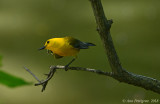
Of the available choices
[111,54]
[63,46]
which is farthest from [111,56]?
[63,46]

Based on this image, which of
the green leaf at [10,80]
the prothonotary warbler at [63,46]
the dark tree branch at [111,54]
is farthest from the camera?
the prothonotary warbler at [63,46]

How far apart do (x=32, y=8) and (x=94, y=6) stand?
1.71m

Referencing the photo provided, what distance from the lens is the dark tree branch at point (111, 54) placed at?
22.0 inches

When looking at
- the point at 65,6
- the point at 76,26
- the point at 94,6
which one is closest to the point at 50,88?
the point at 76,26

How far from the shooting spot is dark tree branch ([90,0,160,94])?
559 mm

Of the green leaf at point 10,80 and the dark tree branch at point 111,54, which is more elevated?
the green leaf at point 10,80

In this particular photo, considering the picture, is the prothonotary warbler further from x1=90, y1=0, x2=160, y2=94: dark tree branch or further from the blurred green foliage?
the blurred green foliage

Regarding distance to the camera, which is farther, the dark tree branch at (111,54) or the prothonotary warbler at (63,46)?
the prothonotary warbler at (63,46)

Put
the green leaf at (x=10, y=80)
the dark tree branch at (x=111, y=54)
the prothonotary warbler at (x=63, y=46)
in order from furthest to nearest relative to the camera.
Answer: the prothonotary warbler at (x=63, y=46) < the dark tree branch at (x=111, y=54) < the green leaf at (x=10, y=80)

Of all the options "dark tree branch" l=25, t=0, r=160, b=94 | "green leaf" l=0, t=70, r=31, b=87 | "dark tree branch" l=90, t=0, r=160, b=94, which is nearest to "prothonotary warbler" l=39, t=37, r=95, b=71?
"dark tree branch" l=25, t=0, r=160, b=94

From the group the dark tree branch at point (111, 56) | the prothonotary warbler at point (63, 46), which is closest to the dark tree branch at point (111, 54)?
the dark tree branch at point (111, 56)

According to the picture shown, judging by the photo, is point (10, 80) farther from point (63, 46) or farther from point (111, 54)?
point (63, 46)

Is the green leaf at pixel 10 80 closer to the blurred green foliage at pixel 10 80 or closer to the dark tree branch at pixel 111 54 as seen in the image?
the blurred green foliage at pixel 10 80

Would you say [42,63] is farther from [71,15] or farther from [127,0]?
[127,0]
